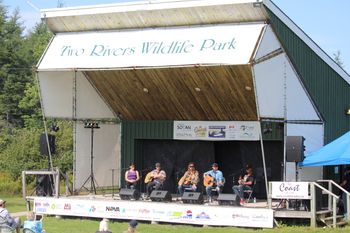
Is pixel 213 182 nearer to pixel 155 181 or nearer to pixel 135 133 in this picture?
pixel 155 181

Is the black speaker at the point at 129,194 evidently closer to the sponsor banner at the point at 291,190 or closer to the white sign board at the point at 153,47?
the white sign board at the point at 153,47

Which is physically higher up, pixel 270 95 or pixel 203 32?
pixel 203 32

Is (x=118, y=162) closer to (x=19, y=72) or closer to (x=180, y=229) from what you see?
(x=180, y=229)

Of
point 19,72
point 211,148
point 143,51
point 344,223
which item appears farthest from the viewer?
point 19,72

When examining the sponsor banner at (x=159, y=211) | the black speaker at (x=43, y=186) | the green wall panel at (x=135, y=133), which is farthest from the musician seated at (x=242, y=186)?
the black speaker at (x=43, y=186)

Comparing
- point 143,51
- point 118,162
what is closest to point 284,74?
point 143,51

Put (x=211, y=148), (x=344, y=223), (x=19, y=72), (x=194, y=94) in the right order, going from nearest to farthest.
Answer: (x=344, y=223)
(x=194, y=94)
(x=211, y=148)
(x=19, y=72)

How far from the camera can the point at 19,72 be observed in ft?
158

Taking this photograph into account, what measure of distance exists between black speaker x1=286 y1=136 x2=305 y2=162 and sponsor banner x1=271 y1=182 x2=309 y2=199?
0.73m

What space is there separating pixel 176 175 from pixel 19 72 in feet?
98.1

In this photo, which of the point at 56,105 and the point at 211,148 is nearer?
the point at 56,105

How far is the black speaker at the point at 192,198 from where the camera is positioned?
16.4m

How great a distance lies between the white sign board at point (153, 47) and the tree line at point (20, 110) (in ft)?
28.6

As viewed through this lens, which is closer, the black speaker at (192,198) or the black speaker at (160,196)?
the black speaker at (192,198)
